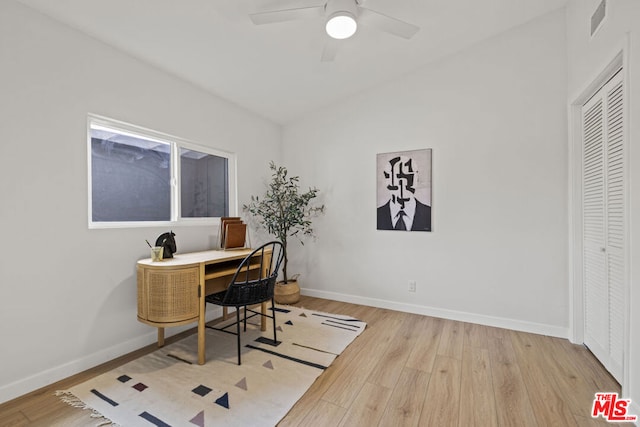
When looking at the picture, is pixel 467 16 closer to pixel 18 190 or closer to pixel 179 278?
pixel 179 278

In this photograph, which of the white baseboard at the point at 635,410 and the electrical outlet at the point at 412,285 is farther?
the electrical outlet at the point at 412,285

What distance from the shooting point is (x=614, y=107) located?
194 cm

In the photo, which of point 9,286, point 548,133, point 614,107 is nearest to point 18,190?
point 9,286

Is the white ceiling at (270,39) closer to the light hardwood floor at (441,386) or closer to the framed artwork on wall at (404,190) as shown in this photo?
the framed artwork on wall at (404,190)

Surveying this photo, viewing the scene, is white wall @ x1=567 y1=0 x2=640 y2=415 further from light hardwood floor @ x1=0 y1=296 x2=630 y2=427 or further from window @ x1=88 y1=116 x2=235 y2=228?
window @ x1=88 y1=116 x2=235 y2=228

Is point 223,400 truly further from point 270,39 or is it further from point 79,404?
point 270,39

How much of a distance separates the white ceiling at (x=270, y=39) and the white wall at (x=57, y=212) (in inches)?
9.4

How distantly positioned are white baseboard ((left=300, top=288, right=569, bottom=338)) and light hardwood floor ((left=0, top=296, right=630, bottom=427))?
3.9 inches

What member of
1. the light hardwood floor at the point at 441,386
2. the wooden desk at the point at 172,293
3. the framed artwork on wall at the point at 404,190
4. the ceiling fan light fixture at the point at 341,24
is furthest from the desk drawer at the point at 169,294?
the framed artwork on wall at the point at 404,190

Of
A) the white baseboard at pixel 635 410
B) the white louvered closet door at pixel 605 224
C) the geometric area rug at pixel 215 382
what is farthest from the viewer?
the white louvered closet door at pixel 605 224

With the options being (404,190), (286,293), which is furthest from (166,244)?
(404,190)

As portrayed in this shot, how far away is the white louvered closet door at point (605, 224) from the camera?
6.25 ft

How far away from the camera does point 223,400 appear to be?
1.78 meters

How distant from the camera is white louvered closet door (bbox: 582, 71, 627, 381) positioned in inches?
75.0
